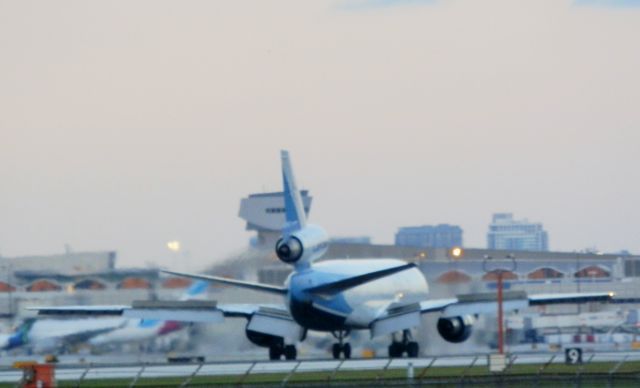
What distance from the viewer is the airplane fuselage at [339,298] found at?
202ft

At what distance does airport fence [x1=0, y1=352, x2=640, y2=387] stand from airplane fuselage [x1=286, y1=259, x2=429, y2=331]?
412 centimetres

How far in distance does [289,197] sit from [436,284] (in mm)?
15534

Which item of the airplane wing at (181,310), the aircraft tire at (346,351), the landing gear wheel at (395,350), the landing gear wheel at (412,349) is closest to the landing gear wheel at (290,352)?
the airplane wing at (181,310)

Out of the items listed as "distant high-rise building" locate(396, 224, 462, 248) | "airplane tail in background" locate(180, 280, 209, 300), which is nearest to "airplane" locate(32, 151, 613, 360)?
"airplane tail in background" locate(180, 280, 209, 300)

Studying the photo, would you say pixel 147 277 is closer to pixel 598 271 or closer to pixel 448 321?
pixel 448 321

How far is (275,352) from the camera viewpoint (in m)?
64.8

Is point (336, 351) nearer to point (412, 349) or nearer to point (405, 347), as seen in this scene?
point (405, 347)

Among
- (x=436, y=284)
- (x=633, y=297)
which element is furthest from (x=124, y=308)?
(x=633, y=297)

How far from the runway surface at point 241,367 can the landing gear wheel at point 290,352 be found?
5.97 meters

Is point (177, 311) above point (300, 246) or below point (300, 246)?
below

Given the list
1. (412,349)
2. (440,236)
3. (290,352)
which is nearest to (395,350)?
(412,349)

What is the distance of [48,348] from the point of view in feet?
242

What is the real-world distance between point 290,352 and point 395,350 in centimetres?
459

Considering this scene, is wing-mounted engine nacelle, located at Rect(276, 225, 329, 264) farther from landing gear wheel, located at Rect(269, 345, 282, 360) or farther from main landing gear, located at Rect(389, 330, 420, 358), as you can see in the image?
main landing gear, located at Rect(389, 330, 420, 358)
